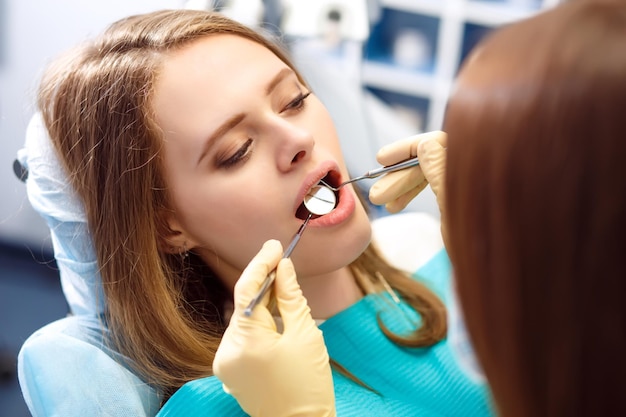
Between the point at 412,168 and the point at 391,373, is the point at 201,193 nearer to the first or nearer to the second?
the point at 412,168

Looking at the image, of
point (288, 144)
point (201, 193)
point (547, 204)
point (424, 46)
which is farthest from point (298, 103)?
point (424, 46)

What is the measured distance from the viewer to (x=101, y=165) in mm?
1135

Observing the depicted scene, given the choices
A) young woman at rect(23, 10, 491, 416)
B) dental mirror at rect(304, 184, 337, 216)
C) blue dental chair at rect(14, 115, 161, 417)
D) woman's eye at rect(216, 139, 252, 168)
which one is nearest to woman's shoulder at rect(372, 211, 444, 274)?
young woman at rect(23, 10, 491, 416)

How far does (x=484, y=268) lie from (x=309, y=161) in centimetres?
57

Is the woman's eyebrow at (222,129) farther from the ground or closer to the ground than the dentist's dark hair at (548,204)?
closer to the ground

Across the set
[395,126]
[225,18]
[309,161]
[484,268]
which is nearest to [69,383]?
[309,161]

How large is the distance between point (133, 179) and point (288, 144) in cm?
28

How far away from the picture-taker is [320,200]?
111cm

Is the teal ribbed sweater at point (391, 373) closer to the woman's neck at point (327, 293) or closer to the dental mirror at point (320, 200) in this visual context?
the woman's neck at point (327, 293)

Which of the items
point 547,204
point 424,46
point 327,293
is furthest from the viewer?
point 424,46

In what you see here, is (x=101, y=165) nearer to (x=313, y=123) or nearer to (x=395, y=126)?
(x=313, y=123)

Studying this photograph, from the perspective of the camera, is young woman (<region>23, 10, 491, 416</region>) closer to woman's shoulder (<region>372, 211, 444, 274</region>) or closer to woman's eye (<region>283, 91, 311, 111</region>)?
woman's eye (<region>283, 91, 311, 111</region>)

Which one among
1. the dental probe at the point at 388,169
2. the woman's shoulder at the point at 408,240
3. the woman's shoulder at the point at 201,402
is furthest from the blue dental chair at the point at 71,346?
the woman's shoulder at the point at 408,240

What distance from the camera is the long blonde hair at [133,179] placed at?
1.10m
